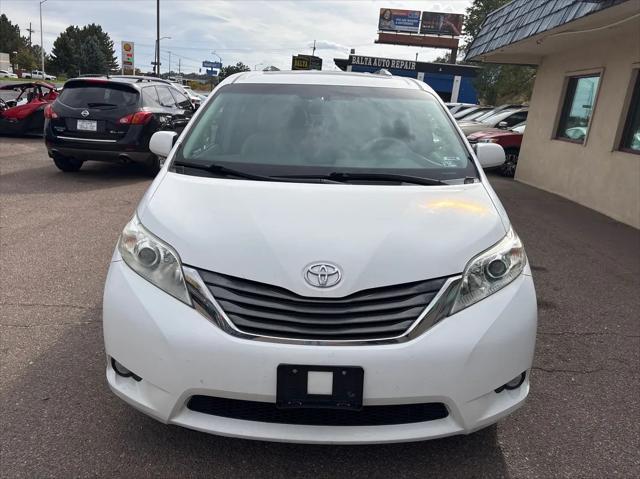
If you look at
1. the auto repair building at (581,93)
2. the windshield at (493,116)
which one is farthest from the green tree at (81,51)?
the auto repair building at (581,93)

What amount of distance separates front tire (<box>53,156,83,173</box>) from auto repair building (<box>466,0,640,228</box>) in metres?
7.81

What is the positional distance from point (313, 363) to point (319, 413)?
0.26 metres

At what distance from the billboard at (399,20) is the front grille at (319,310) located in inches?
2282

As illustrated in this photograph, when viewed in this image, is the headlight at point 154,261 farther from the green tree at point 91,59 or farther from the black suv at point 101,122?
the green tree at point 91,59

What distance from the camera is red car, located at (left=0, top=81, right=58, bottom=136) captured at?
12.7 m

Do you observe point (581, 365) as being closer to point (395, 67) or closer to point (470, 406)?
point (470, 406)

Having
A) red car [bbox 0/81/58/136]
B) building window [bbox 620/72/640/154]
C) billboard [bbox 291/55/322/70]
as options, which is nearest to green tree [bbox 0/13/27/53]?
billboard [bbox 291/55/322/70]

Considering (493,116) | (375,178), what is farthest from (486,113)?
(375,178)

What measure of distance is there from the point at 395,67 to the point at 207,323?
149 ft

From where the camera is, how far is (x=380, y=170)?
9.12 ft

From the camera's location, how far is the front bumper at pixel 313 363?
1893mm

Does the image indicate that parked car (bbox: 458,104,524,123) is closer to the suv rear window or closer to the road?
the suv rear window

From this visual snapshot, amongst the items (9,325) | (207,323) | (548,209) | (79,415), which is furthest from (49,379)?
(548,209)

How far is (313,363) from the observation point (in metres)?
1.88
